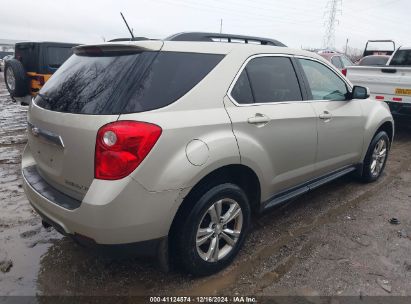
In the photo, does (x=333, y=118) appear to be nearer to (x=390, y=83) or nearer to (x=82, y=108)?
(x=82, y=108)

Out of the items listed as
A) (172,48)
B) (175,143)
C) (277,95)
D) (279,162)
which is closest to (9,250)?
(175,143)

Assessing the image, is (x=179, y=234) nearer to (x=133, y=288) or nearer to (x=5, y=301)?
(x=133, y=288)

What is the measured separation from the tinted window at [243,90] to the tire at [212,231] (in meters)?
0.68

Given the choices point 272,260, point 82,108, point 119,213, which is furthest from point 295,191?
point 82,108

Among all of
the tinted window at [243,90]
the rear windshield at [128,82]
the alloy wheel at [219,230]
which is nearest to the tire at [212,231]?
the alloy wheel at [219,230]

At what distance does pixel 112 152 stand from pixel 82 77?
73cm

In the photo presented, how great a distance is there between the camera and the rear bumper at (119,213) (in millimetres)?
2209

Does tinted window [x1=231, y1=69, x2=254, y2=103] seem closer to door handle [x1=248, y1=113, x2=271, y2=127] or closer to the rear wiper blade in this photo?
door handle [x1=248, y1=113, x2=271, y2=127]

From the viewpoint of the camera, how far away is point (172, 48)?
8.39ft

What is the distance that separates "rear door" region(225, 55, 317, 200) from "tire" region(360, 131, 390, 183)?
58.4 inches

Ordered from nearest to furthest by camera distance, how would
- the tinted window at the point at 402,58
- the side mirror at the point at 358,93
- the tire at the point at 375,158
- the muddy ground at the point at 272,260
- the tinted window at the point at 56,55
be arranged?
the muddy ground at the point at 272,260, the side mirror at the point at 358,93, the tire at the point at 375,158, the tinted window at the point at 56,55, the tinted window at the point at 402,58

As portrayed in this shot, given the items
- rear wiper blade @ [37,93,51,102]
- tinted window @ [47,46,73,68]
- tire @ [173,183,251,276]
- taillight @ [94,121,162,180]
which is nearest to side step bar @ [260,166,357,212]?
tire @ [173,183,251,276]

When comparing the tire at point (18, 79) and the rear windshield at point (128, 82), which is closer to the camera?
the rear windshield at point (128, 82)

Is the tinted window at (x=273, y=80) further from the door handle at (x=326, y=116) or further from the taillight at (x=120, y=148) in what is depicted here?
the taillight at (x=120, y=148)
